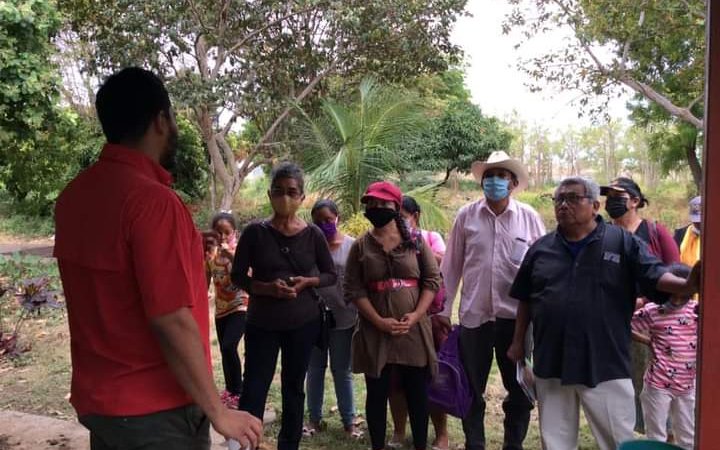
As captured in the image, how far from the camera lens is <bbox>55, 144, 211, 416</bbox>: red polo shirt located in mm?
1557

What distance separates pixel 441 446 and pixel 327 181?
15.1 ft

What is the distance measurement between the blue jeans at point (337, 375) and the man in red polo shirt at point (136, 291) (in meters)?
2.42

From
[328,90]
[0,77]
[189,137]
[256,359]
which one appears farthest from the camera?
[189,137]

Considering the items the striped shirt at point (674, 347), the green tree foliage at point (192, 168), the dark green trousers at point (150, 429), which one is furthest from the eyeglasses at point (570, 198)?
the green tree foliage at point (192, 168)

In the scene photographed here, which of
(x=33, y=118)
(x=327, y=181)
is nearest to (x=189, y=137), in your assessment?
(x=33, y=118)

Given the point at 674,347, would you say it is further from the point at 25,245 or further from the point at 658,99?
the point at 25,245

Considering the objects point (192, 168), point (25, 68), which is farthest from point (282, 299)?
point (192, 168)

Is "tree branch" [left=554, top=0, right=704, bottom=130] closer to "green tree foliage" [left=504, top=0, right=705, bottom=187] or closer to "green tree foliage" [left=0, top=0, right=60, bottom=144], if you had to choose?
"green tree foliage" [left=504, top=0, right=705, bottom=187]

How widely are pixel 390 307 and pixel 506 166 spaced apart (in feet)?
3.64

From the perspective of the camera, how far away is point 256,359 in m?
3.35

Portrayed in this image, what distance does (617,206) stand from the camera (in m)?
3.75

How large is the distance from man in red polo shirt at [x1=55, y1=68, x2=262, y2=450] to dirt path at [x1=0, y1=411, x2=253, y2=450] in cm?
237

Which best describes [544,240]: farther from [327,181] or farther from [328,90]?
[328,90]

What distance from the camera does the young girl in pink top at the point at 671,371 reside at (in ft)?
11.1
